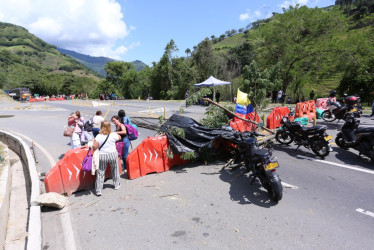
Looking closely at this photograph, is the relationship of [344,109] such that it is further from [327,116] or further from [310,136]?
[310,136]

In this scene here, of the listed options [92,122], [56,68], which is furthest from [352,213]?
[56,68]

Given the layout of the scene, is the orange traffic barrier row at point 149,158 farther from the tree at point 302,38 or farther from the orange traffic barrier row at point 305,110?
the tree at point 302,38

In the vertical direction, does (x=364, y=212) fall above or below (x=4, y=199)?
below

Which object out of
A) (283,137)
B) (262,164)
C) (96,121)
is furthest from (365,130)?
(96,121)

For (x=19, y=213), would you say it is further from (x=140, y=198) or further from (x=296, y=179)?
(x=296, y=179)

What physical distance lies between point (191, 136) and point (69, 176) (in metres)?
3.17

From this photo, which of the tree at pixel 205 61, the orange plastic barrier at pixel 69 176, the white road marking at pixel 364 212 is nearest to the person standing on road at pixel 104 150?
the orange plastic barrier at pixel 69 176

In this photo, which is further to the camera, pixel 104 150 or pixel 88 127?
pixel 88 127

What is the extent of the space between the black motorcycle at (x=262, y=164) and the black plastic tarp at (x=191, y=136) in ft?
2.24

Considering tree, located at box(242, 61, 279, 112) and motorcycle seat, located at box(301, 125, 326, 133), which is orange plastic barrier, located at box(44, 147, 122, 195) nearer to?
tree, located at box(242, 61, 279, 112)

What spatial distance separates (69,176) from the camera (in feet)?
16.8

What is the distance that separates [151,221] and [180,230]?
1.94ft

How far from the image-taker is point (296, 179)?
5.48m

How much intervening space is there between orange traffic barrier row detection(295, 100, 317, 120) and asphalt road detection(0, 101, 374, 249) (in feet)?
19.6
